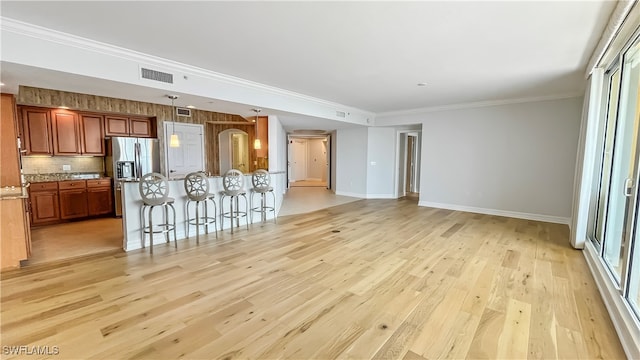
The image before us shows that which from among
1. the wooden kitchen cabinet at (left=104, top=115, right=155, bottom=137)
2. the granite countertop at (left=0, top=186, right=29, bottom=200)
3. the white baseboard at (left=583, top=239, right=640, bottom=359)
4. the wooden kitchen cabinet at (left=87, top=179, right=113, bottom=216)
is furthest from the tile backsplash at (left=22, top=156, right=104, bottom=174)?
the white baseboard at (left=583, top=239, right=640, bottom=359)

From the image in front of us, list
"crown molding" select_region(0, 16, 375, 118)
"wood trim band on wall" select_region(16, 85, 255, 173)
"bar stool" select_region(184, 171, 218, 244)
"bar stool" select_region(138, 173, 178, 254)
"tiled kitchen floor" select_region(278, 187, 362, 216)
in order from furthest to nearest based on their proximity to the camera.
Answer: "tiled kitchen floor" select_region(278, 187, 362, 216)
"wood trim band on wall" select_region(16, 85, 255, 173)
"bar stool" select_region(184, 171, 218, 244)
"bar stool" select_region(138, 173, 178, 254)
"crown molding" select_region(0, 16, 375, 118)

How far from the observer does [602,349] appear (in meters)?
1.97

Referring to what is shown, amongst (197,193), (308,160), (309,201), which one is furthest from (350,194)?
(308,160)

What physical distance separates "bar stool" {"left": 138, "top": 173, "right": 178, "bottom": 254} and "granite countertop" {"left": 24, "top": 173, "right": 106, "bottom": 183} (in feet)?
9.16

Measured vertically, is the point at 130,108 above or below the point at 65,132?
above

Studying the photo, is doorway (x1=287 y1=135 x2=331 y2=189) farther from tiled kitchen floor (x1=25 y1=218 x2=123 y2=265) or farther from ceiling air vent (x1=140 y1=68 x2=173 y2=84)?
ceiling air vent (x1=140 y1=68 x2=173 y2=84)

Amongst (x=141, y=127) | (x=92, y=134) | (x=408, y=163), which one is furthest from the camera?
(x=408, y=163)

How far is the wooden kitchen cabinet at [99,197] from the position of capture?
5629mm

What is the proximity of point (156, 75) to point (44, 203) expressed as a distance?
3.72 meters

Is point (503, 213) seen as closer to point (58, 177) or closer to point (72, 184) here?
point (72, 184)

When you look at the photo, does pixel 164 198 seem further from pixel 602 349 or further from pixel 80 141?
pixel 602 349

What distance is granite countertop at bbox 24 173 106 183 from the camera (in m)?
5.22

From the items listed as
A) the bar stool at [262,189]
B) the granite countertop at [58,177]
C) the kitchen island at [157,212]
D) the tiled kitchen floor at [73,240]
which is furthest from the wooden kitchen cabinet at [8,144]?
the bar stool at [262,189]

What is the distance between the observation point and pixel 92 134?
568 cm
